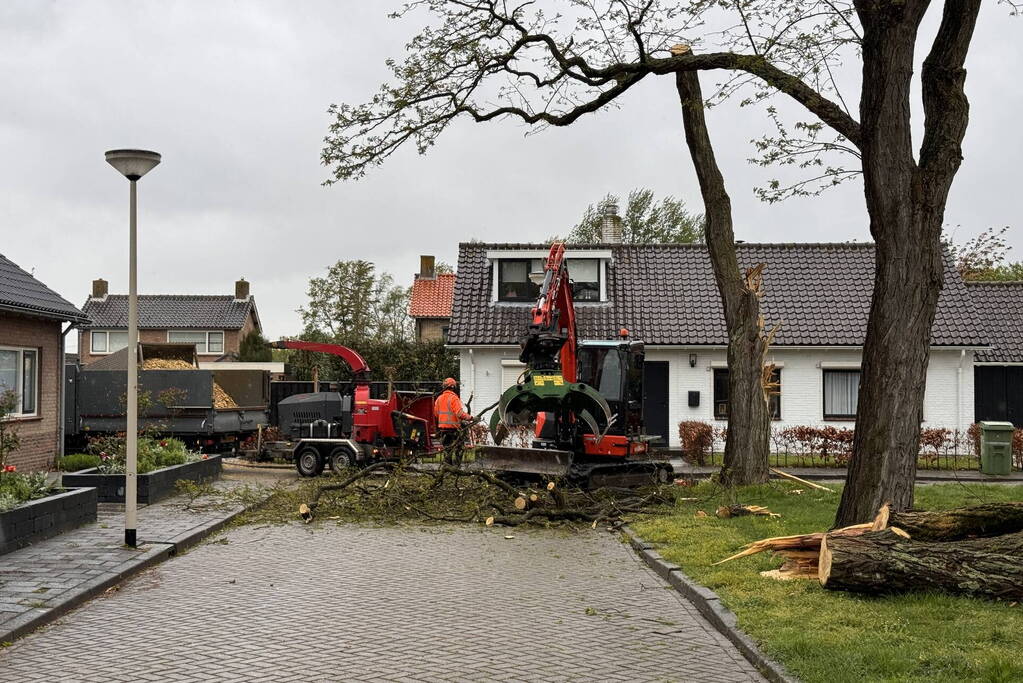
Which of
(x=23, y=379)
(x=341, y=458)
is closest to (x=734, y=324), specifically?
(x=341, y=458)

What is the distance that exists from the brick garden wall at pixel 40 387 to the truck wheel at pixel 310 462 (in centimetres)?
502

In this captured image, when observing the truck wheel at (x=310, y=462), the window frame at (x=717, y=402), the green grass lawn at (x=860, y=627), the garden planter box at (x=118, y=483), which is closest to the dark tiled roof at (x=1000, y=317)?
the window frame at (x=717, y=402)

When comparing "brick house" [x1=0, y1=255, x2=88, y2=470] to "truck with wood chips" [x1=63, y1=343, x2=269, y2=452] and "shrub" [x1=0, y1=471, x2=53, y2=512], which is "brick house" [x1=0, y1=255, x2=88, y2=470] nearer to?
"truck with wood chips" [x1=63, y1=343, x2=269, y2=452]

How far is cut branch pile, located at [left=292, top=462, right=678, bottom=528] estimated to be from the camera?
49.6 ft

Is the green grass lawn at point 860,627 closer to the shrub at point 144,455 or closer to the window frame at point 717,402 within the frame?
the shrub at point 144,455

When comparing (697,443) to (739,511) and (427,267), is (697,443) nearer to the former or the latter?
(739,511)

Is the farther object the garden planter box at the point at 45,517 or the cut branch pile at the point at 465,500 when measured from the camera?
the cut branch pile at the point at 465,500

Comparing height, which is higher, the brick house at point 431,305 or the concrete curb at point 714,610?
the brick house at point 431,305

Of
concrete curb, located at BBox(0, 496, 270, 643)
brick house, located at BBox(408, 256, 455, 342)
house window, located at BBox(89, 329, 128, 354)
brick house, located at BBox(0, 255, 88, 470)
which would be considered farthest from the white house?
house window, located at BBox(89, 329, 128, 354)

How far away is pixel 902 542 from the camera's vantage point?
8.67 m

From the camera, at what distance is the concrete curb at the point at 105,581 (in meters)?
8.12

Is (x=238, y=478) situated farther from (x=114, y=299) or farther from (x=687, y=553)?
(x=114, y=299)

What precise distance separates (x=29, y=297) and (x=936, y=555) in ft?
58.3

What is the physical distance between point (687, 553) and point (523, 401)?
5.89 m
